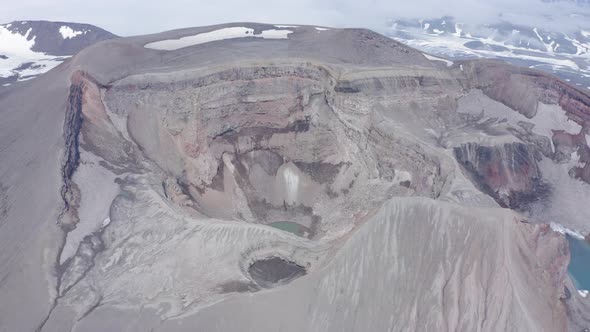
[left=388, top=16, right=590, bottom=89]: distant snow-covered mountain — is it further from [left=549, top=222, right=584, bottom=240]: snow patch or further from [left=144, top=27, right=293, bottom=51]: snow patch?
[left=549, top=222, right=584, bottom=240]: snow patch

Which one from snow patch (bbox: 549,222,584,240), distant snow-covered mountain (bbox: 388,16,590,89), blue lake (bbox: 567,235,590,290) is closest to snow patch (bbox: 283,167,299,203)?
snow patch (bbox: 549,222,584,240)

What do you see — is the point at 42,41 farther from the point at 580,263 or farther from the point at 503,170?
the point at 580,263

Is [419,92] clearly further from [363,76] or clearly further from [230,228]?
[230,228]

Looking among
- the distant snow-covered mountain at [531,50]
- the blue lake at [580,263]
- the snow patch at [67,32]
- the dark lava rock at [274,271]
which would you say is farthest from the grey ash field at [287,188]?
the distant snow-covered mountain at [531,50]

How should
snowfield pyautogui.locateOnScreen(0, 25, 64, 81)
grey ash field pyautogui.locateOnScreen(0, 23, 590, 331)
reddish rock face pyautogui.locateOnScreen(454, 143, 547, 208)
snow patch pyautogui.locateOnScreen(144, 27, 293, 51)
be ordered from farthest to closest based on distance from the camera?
snowfield pyautogui.locateOnScreen(0, 25, 64, 81), snow patch pyautogui.locateOnScreen(144, 27, 293, 51), reddish rock face pyautogui.locateOnScreen(454, 143, 547, 208), grey ash field pyautogui.locateOnScreen(0, 23, 590, 331)

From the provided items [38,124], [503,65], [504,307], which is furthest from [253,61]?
[504,307]

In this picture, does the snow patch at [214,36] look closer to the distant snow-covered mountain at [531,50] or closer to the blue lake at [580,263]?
the blue lake at [580,263]

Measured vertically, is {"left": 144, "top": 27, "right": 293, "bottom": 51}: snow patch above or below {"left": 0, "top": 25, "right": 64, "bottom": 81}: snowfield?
above
